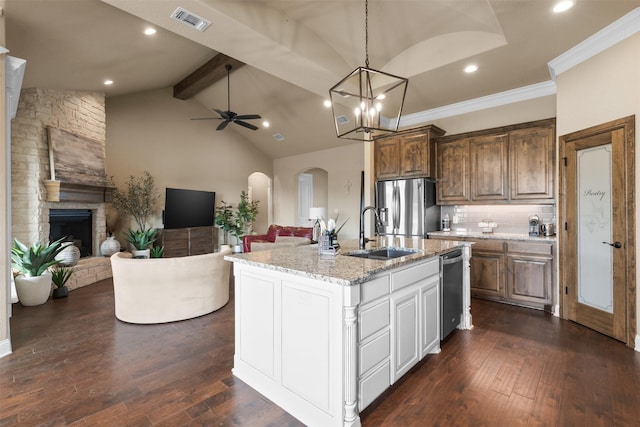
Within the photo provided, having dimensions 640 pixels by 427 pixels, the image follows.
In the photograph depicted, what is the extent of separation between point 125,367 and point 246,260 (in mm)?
1449

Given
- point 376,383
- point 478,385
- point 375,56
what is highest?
point 375,56

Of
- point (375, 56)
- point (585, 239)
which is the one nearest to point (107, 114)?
point (375, 56)

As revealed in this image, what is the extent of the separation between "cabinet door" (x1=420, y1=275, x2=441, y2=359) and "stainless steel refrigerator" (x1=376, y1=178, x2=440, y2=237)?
2.17 meters

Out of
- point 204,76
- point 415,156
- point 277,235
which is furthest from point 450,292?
point 204,76

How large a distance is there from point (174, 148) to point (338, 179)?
4.30 metres

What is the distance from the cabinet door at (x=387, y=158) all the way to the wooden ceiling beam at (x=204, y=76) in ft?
10.4

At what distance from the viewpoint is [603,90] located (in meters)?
3.10

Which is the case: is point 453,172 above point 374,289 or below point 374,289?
above

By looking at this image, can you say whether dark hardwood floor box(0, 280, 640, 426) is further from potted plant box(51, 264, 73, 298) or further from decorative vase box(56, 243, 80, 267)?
decorative vase box(56, 243, 80, 267)

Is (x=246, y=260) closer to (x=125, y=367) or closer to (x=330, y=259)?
(x=330, y=259)

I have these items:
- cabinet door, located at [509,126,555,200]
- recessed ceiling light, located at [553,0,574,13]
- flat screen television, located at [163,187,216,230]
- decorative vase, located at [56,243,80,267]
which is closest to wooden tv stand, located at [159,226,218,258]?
flat screen television, located at [163,187,216,230]

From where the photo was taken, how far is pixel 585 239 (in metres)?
3.36

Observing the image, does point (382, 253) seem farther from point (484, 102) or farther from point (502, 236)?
point (484, 102)

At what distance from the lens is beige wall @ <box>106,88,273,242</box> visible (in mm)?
6879
